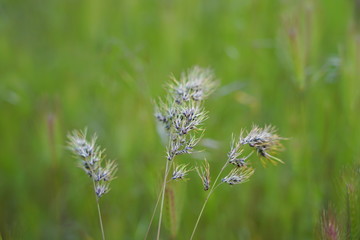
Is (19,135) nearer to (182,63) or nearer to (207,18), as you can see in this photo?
(182,63)

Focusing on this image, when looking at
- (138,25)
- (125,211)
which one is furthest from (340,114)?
(138,25)

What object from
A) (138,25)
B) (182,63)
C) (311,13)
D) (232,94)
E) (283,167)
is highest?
(138,25)

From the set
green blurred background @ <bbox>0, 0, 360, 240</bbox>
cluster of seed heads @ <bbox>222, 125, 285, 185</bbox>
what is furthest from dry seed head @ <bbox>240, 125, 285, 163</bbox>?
green blurred background @ <bbox>0, 0, 360, 240</bbox>

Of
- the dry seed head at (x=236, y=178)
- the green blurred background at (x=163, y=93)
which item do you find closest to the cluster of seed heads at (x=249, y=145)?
the dry seed head at (x=236, y=178)

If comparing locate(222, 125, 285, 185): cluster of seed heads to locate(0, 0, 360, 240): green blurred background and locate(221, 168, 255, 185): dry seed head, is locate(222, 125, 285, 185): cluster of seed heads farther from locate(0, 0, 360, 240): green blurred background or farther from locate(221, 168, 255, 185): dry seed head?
Answer: locate(0, 0, 360, 240): green blurred background

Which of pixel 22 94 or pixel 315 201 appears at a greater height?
pixel 22 94

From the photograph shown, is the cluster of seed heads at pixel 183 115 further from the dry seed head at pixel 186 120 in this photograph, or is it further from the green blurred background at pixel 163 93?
the green blurred background at pixel 163 93

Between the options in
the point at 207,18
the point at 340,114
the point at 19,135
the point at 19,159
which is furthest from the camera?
the point at 207,18

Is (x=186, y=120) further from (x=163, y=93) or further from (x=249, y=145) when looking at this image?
(x=163, y=93)

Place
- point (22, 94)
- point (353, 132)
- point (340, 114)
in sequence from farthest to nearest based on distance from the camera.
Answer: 1. point (22, 94)
2. point (340, 114)
3. point (353, 132)
